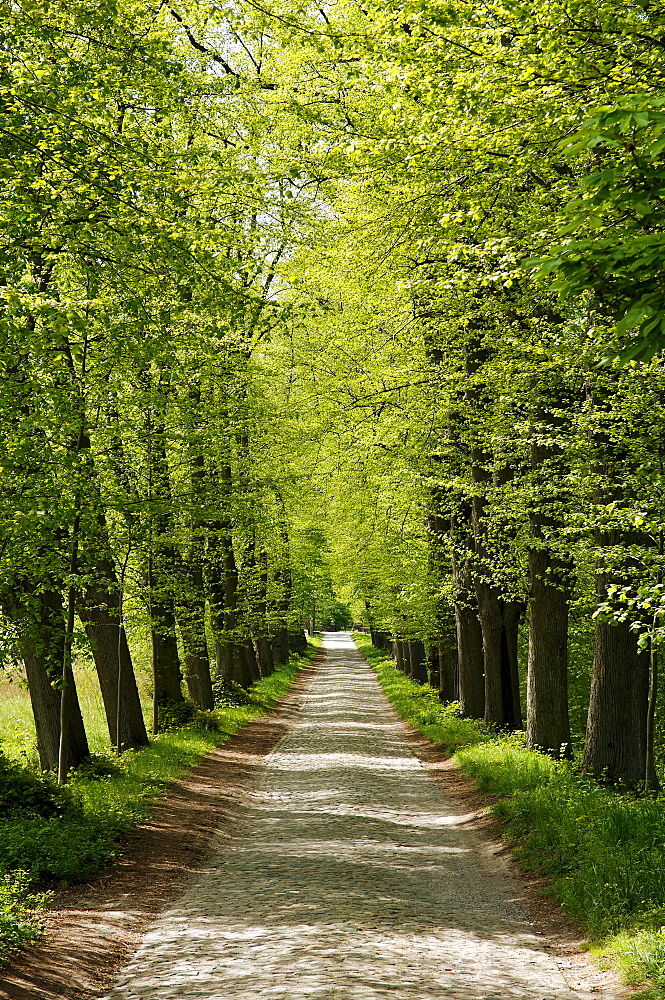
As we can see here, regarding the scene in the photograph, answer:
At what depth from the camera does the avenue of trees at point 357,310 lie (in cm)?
771

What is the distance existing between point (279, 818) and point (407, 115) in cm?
976

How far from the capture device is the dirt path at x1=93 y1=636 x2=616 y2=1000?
6.50 m

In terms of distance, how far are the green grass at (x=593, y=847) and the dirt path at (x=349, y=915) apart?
416mm

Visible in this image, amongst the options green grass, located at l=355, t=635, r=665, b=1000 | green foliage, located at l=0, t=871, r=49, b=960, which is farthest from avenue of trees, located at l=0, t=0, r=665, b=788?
green foliage, located at l=0, t=871, r=49, b=960

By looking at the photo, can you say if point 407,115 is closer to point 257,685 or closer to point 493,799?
point 493,799

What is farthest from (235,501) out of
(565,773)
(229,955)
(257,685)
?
(257,685)

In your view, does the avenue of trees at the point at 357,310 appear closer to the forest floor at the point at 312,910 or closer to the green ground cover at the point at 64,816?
the green ground cover at the point at 64,816

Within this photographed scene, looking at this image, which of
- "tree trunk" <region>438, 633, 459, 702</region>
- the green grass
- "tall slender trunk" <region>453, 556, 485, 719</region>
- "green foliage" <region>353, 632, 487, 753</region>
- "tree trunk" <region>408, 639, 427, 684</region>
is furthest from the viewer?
"tree trunk" <region>408, 639, 427, 684</region>

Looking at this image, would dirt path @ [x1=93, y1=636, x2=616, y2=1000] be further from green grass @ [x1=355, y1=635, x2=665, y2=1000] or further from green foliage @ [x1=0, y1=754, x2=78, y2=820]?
green foliage @ [x1=0, y1=754, x2=78, y2=820]

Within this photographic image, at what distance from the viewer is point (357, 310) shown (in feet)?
54.6

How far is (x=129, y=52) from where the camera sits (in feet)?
30.8

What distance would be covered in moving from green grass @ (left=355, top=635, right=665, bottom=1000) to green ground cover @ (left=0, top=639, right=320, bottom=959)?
4.86m

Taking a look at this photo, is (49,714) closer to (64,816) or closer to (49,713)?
(49,713)

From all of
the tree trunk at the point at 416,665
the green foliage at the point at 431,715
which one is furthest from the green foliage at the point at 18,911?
the tree trunk at the point at 416,665
